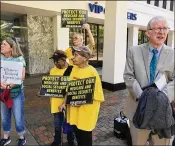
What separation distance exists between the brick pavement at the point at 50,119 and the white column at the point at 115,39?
0.75 metres

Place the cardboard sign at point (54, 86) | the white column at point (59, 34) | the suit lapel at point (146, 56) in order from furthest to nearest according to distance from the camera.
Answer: the white column at point (59, 34) → the cardboard sign at point (54, 86) → the suit lapel at point (146, 56)

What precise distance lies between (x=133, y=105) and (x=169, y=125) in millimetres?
490

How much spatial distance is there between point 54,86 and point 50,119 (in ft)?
6.44

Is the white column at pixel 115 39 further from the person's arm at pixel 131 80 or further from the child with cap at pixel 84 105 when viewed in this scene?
the person's arm at pixel 131 80

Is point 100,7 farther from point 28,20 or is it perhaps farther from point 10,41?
point 10,41

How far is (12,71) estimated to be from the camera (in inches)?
117

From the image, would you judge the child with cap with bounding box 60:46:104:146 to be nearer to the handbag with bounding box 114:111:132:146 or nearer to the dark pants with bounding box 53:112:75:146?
the dark pants with bounding box 53:112:75:146

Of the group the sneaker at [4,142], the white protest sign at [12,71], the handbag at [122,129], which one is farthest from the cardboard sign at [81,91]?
the sneaker at [4,142]

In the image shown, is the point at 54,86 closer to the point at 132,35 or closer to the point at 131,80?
the point at 131,80

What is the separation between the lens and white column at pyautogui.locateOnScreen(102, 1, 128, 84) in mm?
6871

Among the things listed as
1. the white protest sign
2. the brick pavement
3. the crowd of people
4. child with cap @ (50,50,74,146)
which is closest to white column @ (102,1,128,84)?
the brick pavement

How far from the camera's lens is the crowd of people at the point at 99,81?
6.78 feet

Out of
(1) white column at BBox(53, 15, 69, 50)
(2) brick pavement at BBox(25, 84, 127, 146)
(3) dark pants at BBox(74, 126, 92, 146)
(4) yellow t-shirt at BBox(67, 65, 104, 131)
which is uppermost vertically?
(1) white column at BBox(53, 15, 69, 50)

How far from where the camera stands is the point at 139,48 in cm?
221
